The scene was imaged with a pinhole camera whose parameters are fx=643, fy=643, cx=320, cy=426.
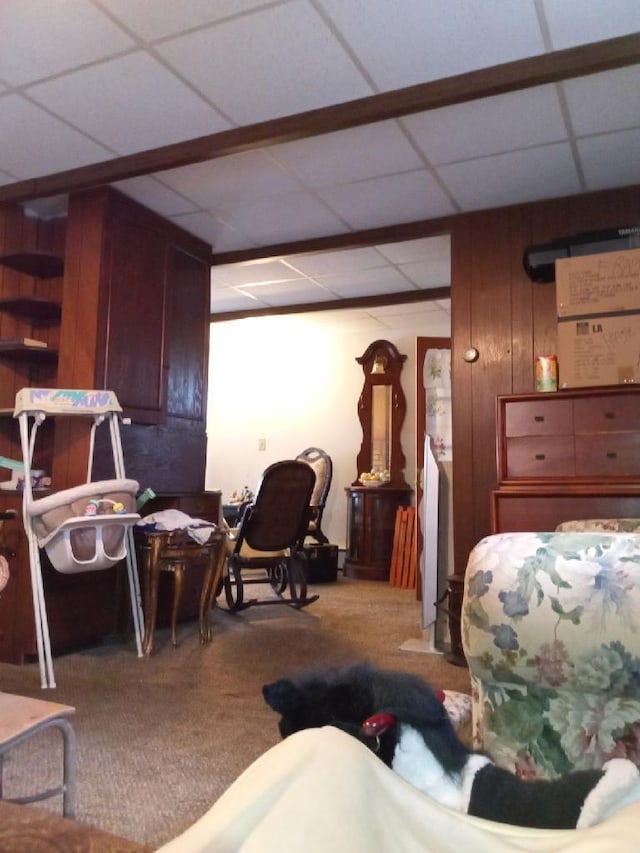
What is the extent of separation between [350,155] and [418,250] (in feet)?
4.14

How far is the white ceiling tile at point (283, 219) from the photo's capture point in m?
3.58

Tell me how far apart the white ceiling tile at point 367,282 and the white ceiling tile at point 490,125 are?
1.63 m

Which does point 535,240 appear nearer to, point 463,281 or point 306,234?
point 463,281

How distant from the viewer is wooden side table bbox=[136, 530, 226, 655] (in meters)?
3.16

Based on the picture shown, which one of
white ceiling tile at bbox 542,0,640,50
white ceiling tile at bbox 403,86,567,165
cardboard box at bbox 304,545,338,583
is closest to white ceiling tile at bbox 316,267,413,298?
white ceiling tile at bbox 403,86,567,165

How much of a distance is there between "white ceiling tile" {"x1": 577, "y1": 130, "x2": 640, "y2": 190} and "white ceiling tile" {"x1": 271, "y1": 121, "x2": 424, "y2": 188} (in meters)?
0.77

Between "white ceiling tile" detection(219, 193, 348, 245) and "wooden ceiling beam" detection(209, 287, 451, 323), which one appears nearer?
"white ceiling tile" detection(219, 193, 348, 245)

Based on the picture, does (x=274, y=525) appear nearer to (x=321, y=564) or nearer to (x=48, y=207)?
(x=321, y=564)

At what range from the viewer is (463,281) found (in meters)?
3.60

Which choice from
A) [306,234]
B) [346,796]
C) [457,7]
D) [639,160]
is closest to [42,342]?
[306,234]

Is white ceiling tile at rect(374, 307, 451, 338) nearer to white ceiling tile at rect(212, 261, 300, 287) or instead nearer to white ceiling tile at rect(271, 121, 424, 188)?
white ceiling tile at rect(212, 261, 300, 287)

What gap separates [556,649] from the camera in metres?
0.88

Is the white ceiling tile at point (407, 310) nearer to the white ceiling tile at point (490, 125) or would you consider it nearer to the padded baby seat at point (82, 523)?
the white ceiling tile at point (490, 125)

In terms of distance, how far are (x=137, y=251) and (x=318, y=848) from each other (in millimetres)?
3457
